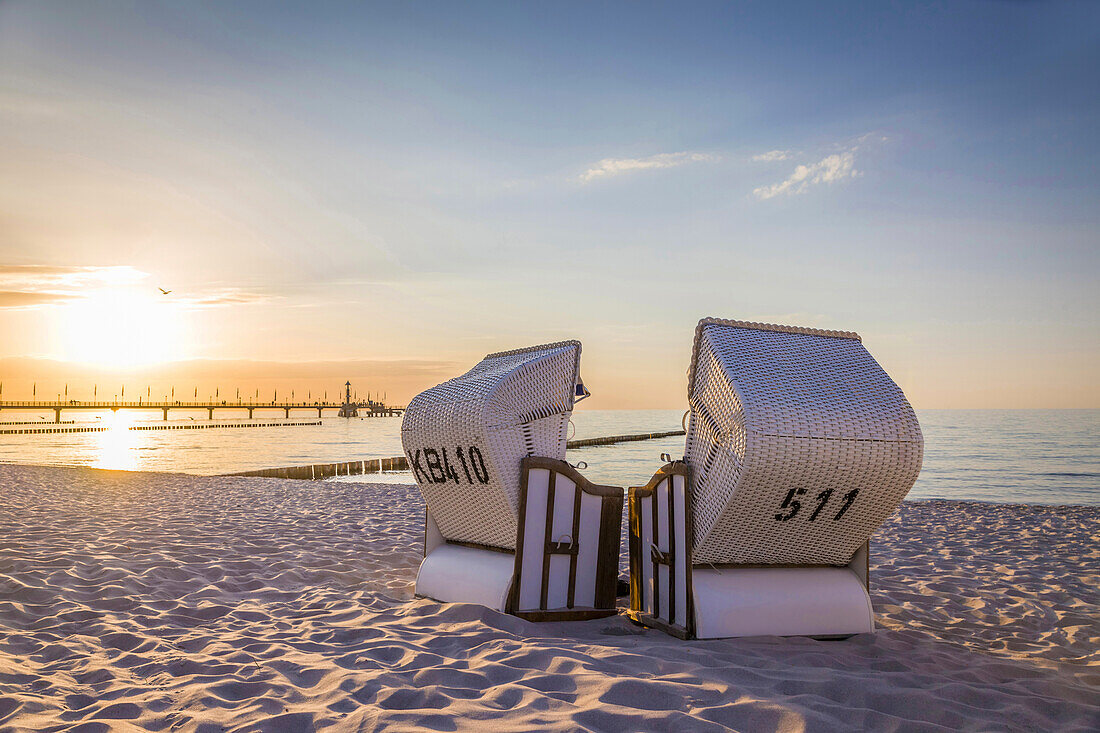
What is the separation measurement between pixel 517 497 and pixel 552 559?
0.44m

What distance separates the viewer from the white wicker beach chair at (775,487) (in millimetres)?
3609

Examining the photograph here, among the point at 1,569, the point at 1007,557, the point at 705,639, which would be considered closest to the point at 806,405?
the point at 705,639

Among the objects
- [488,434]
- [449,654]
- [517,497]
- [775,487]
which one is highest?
[488,434]

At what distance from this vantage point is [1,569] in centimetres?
535

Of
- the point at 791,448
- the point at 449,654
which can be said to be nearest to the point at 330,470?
the point at 449,654

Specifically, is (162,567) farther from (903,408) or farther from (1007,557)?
(1007,557)

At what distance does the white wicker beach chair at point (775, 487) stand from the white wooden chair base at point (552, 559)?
12.5 inches

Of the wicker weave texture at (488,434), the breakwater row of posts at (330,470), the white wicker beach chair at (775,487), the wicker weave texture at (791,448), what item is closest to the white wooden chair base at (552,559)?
the wicker weave texture at (488,434)

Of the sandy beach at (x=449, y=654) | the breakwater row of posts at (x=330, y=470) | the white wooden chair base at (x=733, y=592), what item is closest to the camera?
the sandy beach at (x=449, y=654)

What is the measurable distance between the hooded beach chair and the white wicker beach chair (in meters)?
0.40

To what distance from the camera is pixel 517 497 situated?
4.44 meters

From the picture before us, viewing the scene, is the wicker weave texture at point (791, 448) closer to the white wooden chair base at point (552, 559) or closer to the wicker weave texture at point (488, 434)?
the white wooden chair base at point (552, 559)

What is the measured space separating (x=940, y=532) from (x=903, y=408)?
5.56 m

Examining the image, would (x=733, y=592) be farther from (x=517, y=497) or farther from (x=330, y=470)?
(x=330, y=470)
